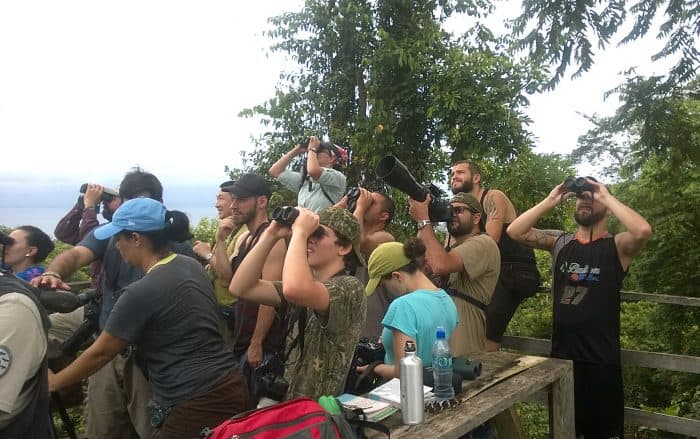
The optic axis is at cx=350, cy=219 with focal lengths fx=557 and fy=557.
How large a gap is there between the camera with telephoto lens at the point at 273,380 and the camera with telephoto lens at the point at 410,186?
108 centimetres

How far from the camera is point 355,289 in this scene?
88.4 inches

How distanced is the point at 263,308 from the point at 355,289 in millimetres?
811

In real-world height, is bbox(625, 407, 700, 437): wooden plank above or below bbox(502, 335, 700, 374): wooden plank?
below

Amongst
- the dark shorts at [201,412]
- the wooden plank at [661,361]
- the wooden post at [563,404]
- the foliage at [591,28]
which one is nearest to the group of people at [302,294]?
the dark shorts at [201,412]

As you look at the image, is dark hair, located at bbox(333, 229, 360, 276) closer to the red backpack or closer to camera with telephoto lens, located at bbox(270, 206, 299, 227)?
camera with telephoto lens, located at bbox(270, 206, 299, 227)

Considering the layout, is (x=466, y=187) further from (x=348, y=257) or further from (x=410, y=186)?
(x=348, y=257)

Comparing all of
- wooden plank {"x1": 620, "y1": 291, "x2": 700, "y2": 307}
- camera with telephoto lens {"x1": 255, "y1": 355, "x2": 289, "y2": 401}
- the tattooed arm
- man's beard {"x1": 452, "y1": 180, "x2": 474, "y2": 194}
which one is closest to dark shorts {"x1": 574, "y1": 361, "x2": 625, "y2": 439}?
wooden plank {"x1": 620, "y1": 291, "x2": 700, "y2": 307}

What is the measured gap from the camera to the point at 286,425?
161 cm

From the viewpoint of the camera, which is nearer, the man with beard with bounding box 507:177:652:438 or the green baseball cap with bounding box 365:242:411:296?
the green baseball cap with bounding box 365:242:411:296

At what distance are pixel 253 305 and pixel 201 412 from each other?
940mm

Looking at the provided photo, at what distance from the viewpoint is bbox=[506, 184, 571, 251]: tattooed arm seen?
Answer: 3434mm

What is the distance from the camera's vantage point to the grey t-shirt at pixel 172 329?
82.1 inches

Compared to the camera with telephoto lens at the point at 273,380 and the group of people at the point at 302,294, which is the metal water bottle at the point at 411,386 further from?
the camera with telephoto lens at the point at 273,380

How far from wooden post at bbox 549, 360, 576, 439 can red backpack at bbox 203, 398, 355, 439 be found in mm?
1615
